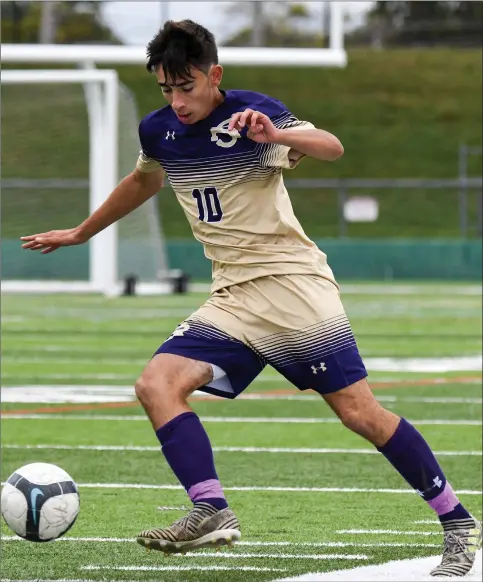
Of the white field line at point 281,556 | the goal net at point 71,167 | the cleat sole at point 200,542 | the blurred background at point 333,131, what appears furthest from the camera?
the goal net at point 71,167

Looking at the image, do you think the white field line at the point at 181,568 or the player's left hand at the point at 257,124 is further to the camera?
the white field line at the point at 181,568

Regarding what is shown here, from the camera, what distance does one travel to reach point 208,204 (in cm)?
537

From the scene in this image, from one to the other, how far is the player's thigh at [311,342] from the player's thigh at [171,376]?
0.25m

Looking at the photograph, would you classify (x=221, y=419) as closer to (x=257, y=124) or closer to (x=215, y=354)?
(x=215, y=354)

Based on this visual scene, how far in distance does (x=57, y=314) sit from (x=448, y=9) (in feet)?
89.7

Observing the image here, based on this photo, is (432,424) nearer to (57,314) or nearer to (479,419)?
(479,419)

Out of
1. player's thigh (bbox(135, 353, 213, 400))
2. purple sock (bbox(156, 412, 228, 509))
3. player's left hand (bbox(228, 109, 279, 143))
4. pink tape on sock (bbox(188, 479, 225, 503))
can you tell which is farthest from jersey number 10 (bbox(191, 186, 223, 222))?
pink tape on sock (bbox(188, 479, 225, 503))

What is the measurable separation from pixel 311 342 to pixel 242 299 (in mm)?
309

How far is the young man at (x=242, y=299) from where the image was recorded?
16.7 feet

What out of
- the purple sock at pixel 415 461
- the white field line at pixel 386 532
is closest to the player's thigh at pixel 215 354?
the purple sock at pixel 415 461

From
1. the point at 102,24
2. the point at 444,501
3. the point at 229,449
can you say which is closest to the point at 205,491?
the point at 444,501

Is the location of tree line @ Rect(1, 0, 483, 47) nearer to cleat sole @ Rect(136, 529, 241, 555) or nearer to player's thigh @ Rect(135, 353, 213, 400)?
player's thigh @ Rect(135, 353, 213, 400)

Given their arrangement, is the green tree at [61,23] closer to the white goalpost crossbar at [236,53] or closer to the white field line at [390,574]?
the white goalpost crossbar at [236,53]

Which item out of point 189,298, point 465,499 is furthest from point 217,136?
point 189,298
